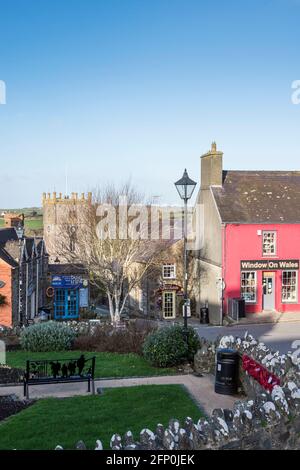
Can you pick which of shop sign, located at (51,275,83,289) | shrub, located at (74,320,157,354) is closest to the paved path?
shrub, located at (74,320,157,354)

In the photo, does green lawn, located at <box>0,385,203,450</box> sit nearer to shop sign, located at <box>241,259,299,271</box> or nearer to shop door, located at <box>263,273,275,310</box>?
shop sign, located at <box>241,259,299,271</box>

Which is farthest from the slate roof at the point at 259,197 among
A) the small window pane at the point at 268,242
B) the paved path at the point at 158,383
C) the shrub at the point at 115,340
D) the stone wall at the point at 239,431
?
the stone wall at the point at 239,431

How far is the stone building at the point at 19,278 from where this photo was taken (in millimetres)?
25750

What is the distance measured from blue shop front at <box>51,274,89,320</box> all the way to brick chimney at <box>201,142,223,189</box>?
1165cm

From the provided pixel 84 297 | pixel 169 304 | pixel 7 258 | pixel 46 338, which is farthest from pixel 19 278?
pixel 46 338

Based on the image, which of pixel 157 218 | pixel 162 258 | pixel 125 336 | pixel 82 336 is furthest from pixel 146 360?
pixel 157 218

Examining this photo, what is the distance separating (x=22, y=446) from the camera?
25.9 ft

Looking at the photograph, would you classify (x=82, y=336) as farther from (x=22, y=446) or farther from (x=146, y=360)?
(x=22, y=446)

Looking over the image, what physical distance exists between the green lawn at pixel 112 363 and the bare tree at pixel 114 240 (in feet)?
31.2

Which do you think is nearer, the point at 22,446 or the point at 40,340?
the point at 22,446

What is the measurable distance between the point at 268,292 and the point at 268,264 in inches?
63.0

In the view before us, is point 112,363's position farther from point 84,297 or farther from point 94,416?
point 84,297

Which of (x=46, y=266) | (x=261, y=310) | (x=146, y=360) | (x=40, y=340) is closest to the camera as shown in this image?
(x=146, y=360)

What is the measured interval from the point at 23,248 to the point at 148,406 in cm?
1979
